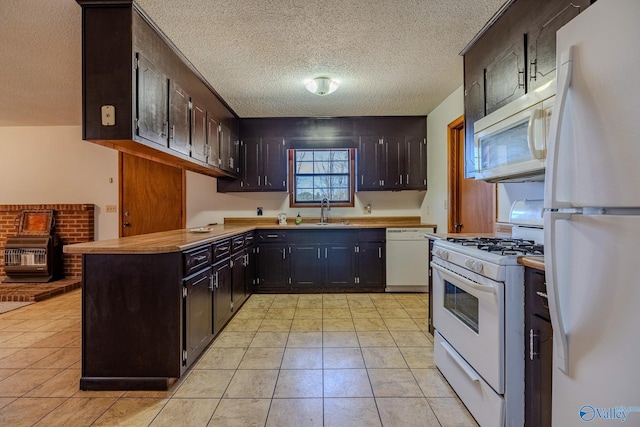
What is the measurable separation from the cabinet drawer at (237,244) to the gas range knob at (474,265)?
87.8 inches

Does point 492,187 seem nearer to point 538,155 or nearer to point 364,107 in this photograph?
point 538,155

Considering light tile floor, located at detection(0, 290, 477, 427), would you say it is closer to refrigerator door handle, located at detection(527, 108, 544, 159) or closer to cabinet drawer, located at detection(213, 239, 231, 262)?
cabinet drawer, located at detection(213, 239, 231, 262)

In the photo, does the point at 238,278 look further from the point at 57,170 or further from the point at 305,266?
the point at 57,170

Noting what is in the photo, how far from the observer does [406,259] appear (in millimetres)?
4105

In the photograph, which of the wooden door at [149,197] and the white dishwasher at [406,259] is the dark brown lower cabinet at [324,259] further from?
the wooden door at [149,197]

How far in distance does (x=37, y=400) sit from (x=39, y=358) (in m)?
0.68

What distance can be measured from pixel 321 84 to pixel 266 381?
8.44ft

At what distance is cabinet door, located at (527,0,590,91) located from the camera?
1537 mm

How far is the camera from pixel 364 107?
4.03m

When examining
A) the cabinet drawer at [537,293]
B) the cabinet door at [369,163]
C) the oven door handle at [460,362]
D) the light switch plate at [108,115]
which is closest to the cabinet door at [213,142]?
the light switch plate at [108,115]

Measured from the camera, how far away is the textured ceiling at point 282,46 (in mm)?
2029

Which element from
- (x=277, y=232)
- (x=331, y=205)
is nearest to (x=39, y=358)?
(x=277, y=232)

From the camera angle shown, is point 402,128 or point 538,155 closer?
point 538,155

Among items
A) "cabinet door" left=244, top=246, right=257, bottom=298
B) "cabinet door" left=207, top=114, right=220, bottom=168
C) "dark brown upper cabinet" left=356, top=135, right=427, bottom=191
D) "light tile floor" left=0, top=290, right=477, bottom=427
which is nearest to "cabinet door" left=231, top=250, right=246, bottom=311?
"cabinet door" left=244, top=246, right=257, bottom=298
